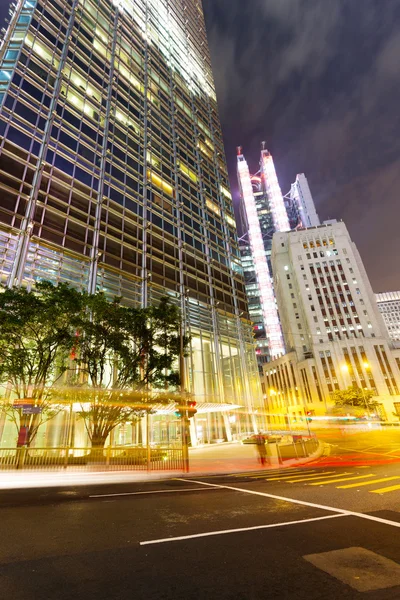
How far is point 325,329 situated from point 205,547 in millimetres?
92505

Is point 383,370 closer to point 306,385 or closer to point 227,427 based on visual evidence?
point 306,385

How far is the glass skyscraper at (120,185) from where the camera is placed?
26875 millimetres

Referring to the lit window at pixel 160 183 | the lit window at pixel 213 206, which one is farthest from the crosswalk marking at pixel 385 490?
the lit window at pixel 213 206

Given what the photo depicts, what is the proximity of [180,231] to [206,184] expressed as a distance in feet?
48.9

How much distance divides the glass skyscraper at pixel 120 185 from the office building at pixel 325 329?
44.6 m

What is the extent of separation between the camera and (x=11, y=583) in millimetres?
3818

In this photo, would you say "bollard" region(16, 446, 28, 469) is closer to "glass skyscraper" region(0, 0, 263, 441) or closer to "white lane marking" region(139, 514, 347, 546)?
"glass skyscraper" region(0, 0, 263, 441)

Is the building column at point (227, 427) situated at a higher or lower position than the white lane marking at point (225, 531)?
higher

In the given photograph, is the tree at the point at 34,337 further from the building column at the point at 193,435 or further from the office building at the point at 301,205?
the office building at the point at 301,205

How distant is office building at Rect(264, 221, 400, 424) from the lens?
261 ft

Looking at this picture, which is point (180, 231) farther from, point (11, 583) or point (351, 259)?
point (351, 259)

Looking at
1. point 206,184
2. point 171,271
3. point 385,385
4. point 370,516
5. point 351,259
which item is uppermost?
point 351,259

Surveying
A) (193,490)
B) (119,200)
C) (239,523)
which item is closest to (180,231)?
(119,200)

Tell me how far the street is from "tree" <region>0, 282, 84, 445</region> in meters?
9.24
